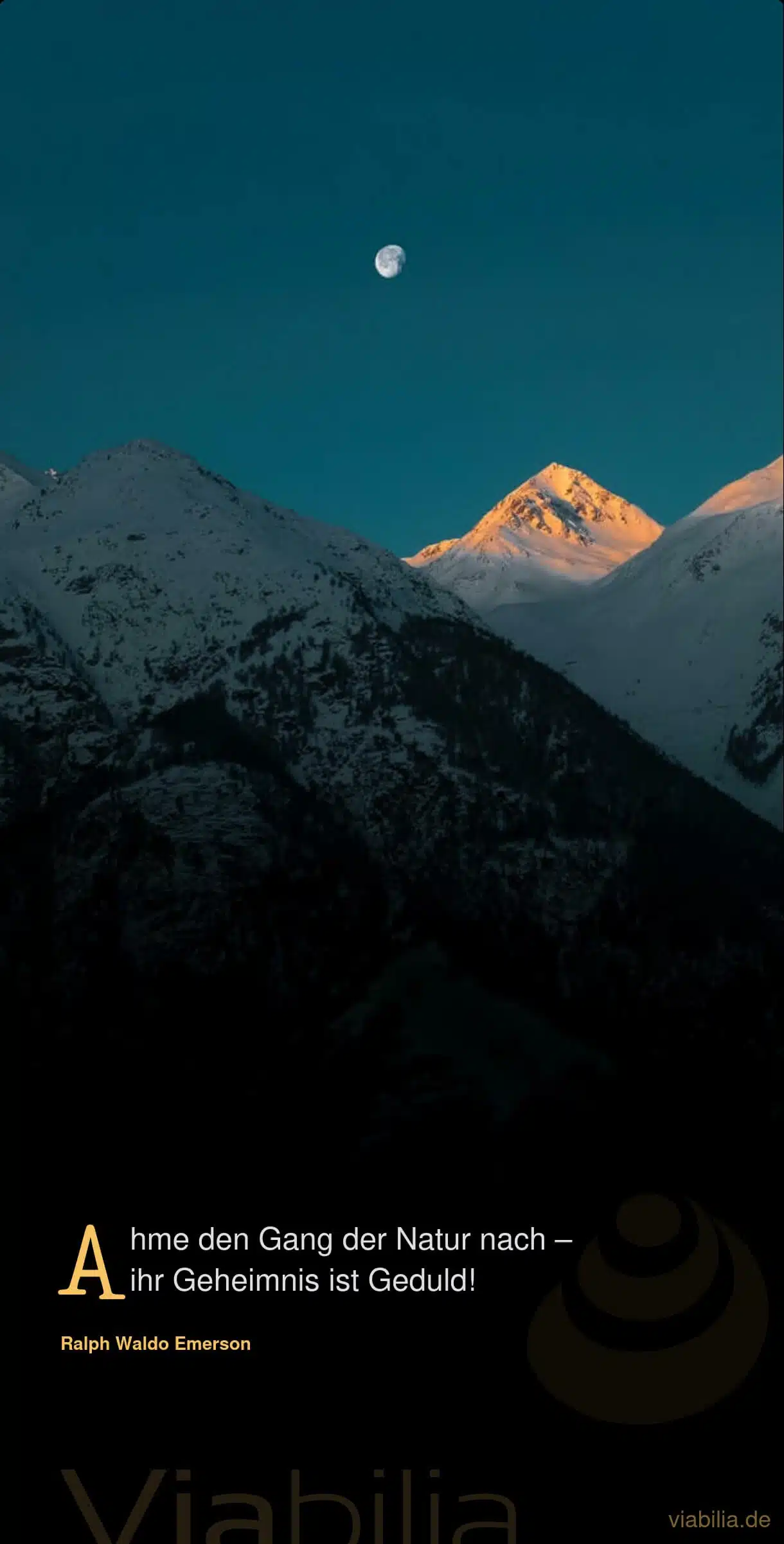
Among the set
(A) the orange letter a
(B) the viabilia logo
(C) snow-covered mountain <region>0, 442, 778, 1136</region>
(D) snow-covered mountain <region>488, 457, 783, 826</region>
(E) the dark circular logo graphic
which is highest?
(D) snow-covered mountain <region>488, 457, 783, 826</region>

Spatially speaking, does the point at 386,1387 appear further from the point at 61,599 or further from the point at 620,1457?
the point at 61,599

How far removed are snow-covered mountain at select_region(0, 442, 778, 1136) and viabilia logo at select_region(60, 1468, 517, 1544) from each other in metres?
9.12

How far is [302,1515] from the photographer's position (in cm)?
A: 1061

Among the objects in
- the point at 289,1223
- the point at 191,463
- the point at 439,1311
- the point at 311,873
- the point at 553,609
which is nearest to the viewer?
the point at 439,1311

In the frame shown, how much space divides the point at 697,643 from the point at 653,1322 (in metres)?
104

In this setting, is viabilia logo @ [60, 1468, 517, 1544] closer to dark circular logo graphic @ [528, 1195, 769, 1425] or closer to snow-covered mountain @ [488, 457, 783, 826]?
dark circular logo graphic @ [528, 1195, 769, 1425]

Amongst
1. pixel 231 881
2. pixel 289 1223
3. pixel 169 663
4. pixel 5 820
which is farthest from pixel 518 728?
pixel 289 1223

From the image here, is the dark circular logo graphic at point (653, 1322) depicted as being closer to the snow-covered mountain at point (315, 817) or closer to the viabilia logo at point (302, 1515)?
the viabilia logo at point (302, 1515)

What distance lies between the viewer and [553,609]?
129625 mm

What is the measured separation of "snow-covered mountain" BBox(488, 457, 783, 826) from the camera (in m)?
94.8

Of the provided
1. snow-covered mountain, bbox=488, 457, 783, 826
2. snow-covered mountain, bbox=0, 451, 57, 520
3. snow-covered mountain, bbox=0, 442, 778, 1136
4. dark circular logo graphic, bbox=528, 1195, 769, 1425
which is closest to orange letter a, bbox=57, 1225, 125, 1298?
dark circular logo graphic, bbox=528, 1195, 769, 1425

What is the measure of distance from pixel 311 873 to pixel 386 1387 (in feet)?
131

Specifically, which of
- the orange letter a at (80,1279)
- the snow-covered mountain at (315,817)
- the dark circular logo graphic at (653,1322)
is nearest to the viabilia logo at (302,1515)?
the dark circular logo graphic at (653,1322)

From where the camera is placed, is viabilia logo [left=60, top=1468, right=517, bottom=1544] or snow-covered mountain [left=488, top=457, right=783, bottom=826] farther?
snow-covered mountain [left=488, top=457, right=783, bottom=826]
